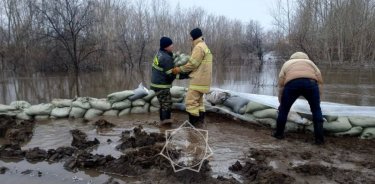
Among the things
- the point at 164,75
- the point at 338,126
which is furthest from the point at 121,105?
the point at 338,126

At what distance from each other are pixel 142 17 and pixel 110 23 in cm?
409

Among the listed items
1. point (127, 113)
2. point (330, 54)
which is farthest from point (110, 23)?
point (127, 113)

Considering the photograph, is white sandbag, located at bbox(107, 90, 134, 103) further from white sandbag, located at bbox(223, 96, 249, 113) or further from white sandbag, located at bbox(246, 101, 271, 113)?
white sandbag, located at bbox(246, 101, 271, 113)

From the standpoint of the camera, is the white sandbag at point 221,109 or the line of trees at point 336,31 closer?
the white sandbag at point 221,109

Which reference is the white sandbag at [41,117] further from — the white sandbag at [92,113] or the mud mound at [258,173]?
the mud mound at [258,173]

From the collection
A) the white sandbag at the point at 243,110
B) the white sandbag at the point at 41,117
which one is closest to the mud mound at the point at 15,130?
the white sandbag at the point at 41,117

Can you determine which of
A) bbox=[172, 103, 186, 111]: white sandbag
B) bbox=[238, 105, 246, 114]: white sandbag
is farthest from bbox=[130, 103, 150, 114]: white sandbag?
bbox=[238, 105, 246, 114]: white sandbag

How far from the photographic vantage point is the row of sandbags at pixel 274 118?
15.6ft

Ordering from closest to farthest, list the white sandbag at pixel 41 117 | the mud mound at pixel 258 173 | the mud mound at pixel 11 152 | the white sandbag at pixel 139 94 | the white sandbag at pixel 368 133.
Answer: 1. the mud mound at pixel 258 173
2. the mud mound at pixel 11 152
3. the white sandbag at pixel 368 133
4. the white sandbag at pixel 41 117
5. the white sandbag at pixel 139 94

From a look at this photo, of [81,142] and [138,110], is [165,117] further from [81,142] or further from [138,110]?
[81,142]

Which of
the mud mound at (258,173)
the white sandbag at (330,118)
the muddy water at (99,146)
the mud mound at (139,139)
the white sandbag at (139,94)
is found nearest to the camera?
the mud mound at (258,173)

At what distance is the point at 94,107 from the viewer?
6.21 meters

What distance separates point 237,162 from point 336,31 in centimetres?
2101

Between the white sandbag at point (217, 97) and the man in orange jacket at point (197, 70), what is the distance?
731 millimetres
